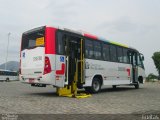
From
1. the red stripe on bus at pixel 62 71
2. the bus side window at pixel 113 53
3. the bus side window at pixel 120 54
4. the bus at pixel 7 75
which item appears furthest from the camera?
the bus at pixel 7 75

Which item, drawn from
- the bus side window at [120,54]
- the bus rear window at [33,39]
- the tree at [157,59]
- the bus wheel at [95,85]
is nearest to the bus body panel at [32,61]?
the bus rear window at [33,39]

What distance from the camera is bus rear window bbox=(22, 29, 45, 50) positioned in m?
14.0

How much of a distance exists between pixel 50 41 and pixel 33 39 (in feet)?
5.24

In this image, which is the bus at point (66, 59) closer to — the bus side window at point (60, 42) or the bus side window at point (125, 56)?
the bus side window at point (60, 42)

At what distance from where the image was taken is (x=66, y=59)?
46.6 feet

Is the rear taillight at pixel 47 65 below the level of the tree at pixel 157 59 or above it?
below

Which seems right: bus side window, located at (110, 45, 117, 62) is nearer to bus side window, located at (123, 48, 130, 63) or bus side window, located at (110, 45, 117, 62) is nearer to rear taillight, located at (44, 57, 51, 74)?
bus side window, located at (123, 48, 130, 63)

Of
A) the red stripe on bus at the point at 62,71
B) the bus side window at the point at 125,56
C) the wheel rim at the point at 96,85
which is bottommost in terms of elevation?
the wheel rim at the point at 96,85

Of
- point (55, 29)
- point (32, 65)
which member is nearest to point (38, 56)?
point (32, 65)

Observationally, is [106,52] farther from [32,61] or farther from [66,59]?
[32,61]

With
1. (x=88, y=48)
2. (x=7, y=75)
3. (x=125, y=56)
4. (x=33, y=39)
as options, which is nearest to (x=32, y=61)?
(x=33, y=39)

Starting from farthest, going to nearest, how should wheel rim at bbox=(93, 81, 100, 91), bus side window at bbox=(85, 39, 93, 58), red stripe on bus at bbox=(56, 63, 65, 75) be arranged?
wheel rim at bbox=(93, 81, 100, 91)
bus side window at bbox=(85, 39, 93, 58)
red stripe on bus at bbox=(56, 63, 65, 75)

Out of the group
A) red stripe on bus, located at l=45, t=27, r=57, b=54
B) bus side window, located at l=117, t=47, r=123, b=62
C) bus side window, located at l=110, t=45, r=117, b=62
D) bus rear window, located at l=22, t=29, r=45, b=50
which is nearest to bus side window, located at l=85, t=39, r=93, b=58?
bus side window, located at l=110, t=45, r=117, b=62

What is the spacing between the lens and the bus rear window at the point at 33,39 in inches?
551
